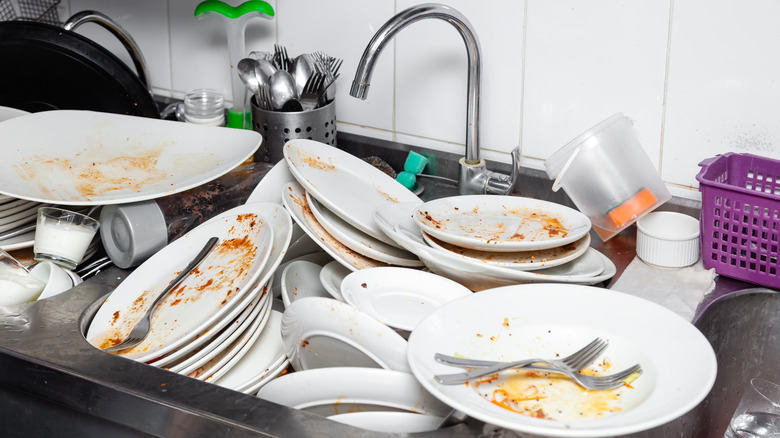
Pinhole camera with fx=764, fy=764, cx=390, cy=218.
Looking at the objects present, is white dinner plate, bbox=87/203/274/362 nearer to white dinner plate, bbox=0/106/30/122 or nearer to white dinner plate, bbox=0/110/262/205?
white dinner plate, bbox=0/110/262/205

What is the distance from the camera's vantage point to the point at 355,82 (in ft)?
3.79

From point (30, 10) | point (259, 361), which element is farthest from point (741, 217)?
point (30, 10)

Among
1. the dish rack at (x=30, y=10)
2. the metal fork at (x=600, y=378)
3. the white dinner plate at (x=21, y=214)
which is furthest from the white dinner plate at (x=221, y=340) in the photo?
the dish rack at (x=30, y=10)

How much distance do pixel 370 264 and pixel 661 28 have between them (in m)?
0.57

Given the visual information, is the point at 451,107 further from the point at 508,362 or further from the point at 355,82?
Result: the point at 508,362

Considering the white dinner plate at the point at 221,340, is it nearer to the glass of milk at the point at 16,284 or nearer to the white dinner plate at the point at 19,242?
the glass of milk at the point at 16,284

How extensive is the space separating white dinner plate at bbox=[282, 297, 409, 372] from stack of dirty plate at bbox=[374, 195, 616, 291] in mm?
171

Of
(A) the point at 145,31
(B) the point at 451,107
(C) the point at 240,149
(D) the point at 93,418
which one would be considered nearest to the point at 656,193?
(B) the point at 451,107

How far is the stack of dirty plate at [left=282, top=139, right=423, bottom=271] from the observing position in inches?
41.4

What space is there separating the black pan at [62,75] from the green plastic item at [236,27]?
0.16m

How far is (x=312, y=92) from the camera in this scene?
1394mm

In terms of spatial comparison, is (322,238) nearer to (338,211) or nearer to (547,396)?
(338,211)

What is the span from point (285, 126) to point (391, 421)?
27.7 inches

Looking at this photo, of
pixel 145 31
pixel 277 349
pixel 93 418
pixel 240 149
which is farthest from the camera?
pixel 145 31
